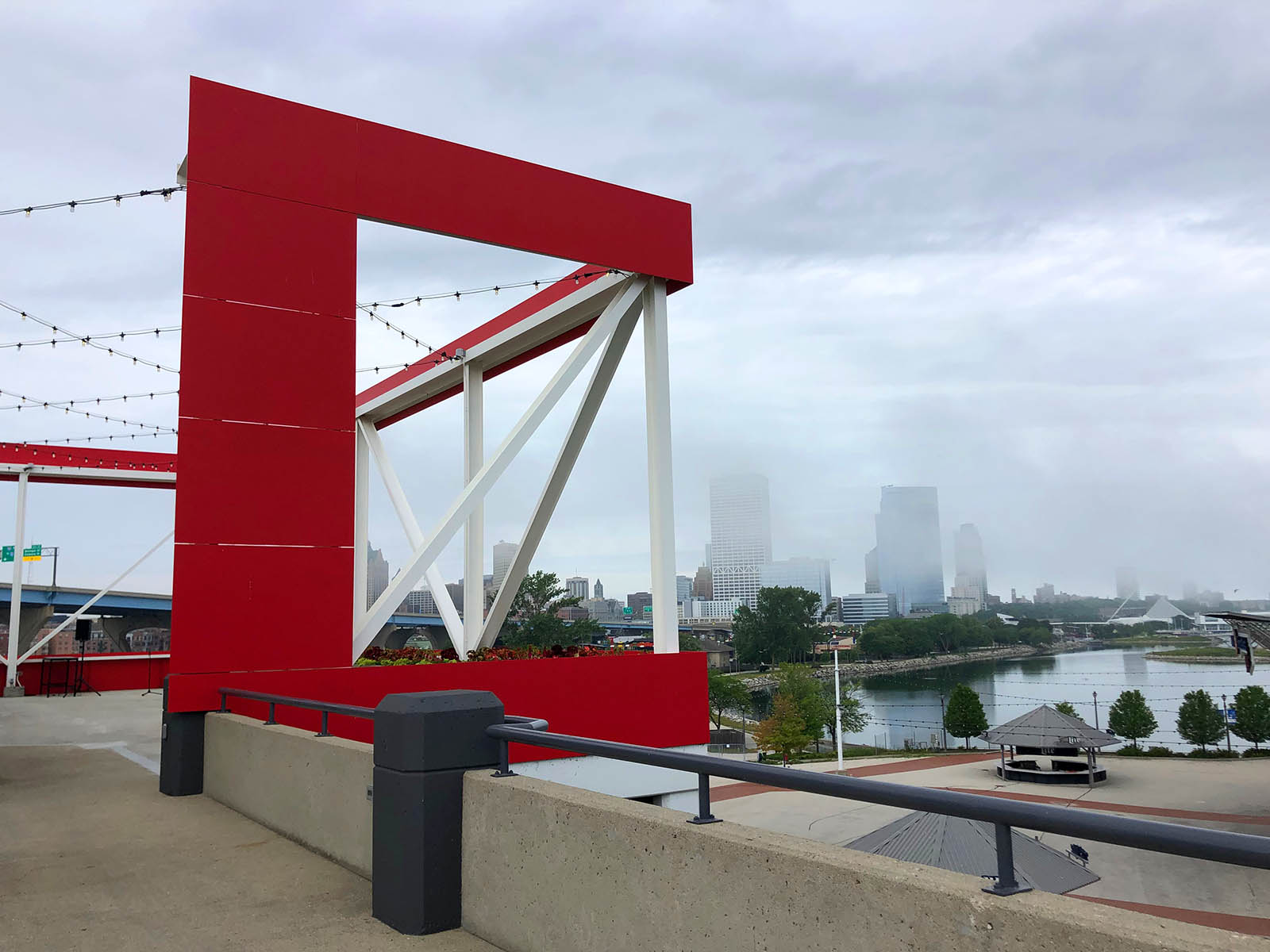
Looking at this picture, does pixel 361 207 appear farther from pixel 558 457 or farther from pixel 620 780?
pixel 620 780

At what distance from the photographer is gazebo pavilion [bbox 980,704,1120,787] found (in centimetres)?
3409

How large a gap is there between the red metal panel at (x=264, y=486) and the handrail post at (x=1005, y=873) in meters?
6.89

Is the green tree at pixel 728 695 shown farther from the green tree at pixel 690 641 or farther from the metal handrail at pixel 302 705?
the metal handrail at pixel 302 705

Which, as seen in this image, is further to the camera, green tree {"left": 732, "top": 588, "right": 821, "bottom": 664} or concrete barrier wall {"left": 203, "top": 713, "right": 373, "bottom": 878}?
green tree {"left": 732, "top": 588, "right": 821, "bottom": 664}

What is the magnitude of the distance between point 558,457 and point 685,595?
491ft

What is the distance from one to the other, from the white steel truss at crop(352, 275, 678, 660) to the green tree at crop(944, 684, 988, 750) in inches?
2374

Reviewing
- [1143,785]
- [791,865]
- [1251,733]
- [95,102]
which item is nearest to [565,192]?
[791,865]

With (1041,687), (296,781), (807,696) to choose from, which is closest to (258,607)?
(296,781)

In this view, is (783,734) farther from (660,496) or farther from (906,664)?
(906,664)

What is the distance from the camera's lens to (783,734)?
6153cm

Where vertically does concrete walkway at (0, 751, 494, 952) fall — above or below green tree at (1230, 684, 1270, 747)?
above

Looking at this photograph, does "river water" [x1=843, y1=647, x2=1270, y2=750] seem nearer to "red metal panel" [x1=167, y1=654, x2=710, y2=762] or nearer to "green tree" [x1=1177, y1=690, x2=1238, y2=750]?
"green tree" [x1=1177, y1=690, x2=1238, y2=750]

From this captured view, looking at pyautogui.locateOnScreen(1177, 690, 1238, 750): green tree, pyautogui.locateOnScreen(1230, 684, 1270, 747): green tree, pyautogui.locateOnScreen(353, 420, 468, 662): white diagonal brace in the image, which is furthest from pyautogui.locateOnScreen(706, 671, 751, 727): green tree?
pyautogui.locateOnScreen(353, 420, 468, 662): white diagonal brace

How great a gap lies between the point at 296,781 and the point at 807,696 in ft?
258
